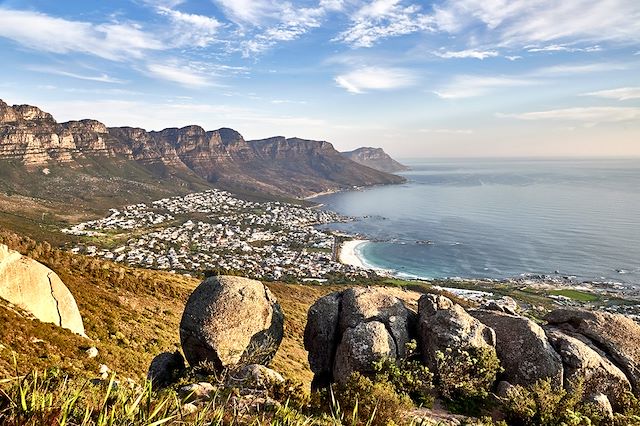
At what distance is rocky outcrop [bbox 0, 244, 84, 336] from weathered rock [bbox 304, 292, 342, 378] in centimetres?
1214

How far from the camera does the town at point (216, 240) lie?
92375 millimetres

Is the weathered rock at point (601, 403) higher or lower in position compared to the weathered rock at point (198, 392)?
lower

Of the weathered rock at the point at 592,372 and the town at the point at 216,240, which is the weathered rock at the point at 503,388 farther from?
the town at the point at 216,240

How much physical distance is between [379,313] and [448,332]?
276cm

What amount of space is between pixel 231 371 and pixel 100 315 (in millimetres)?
13407

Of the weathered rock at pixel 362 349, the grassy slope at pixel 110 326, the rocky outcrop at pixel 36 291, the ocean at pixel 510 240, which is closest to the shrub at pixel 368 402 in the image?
the weathered rock at pixel 362 349

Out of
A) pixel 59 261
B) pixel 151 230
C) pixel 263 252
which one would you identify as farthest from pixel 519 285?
pixel 151 230

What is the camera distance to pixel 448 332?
47.2 feet

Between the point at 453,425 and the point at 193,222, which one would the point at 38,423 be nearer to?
the point at 453,425

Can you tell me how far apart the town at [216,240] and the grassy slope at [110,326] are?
37243 millimetres

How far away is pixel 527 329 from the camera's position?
14.8 m

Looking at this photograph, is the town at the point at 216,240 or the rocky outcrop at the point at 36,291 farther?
the town at the point at 216,240

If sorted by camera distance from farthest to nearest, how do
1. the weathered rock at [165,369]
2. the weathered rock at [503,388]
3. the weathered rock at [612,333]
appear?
1. the weathered rock at [165,369]
2. the weathered rock at [612,333]
3. the weathered rock at [503,388]

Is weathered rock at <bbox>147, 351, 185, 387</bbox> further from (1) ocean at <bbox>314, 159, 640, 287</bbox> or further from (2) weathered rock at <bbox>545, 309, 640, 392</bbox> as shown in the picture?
(1) ocean at <bbox>314, 159, 640, 287</bbox>
